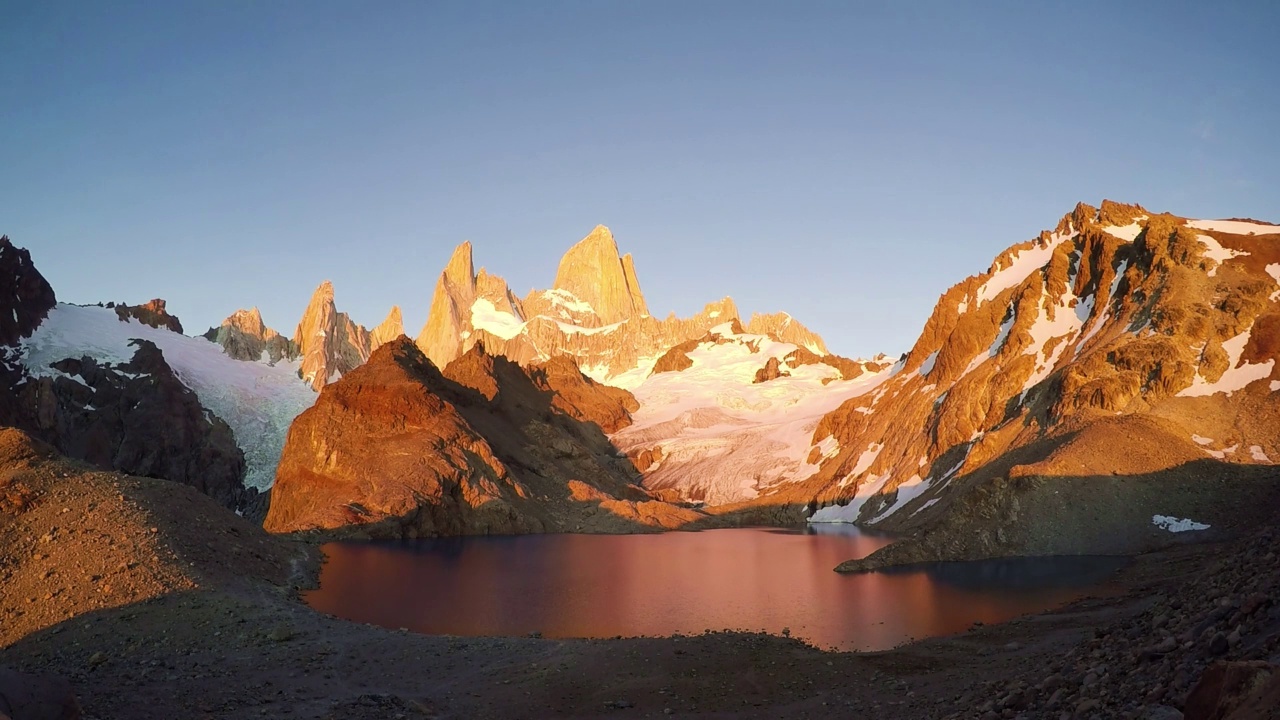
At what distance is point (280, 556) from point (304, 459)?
52260 millimetres

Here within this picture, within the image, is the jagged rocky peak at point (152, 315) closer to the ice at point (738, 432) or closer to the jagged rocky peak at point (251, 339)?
the jagged rocky peak at point (251, 339)

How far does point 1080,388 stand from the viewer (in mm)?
63938

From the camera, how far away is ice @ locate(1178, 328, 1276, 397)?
186ft

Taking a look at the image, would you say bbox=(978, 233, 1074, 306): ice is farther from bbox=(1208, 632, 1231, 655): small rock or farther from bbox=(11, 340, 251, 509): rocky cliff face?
bbox=(11, 340, 251, 509): rocky cliff face

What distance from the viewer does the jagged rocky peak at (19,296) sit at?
11262 cm

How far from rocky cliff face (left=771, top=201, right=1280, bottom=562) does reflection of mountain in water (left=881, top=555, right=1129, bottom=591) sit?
2.72 metres

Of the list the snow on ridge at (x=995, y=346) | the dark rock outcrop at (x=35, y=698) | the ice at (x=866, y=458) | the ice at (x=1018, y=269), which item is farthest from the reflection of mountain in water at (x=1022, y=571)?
the ice at (x=1018, y=269)

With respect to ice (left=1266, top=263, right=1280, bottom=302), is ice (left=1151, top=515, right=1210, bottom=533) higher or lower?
lower

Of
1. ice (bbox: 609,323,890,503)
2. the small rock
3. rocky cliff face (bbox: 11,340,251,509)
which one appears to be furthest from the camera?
ice (bbox: 609,323,890,503)

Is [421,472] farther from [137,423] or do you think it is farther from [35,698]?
[35,698]

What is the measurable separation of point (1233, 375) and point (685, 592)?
140 feet

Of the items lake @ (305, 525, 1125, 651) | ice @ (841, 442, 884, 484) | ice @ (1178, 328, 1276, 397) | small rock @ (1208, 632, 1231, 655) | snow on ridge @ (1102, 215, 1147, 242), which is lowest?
lake @ (305, 525, 1125, 651)

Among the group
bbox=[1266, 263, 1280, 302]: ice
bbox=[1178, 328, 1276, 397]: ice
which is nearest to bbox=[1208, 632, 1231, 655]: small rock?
bbox=[1178, 328, 1276, 397]: ice

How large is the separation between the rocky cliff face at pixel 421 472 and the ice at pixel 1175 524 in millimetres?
60424
